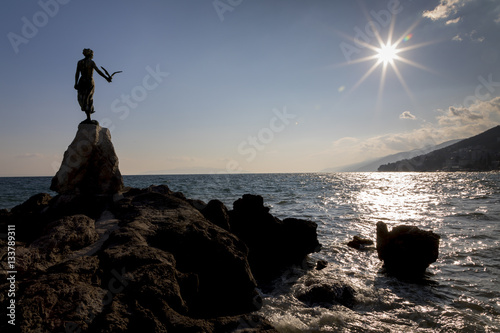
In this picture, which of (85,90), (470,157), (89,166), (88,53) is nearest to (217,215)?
(89,166)

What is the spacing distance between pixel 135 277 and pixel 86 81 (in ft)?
29.5

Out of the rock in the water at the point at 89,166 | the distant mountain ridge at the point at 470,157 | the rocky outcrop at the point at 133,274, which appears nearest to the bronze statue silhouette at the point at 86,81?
the rock in the water at the point at 89,166

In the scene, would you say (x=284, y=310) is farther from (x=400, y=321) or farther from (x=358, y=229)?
(x=358, y=229)

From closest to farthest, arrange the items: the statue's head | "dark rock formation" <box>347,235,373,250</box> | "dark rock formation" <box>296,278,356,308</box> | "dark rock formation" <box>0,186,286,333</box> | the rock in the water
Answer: "dark rock formation" <box>0,186,286,333</box> → "dark rock formation" <box>296,278,356,308</box> → the rock in the water → the statue's head → "dark rock formation" <box>347,235,373,250</box>

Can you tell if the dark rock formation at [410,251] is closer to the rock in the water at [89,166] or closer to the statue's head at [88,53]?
the rock in the water at [89,166]

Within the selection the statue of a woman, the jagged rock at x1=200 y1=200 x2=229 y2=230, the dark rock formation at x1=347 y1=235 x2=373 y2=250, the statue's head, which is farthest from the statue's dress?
the dark rock formation at x1=347 y1=235 x2=373 y2=250

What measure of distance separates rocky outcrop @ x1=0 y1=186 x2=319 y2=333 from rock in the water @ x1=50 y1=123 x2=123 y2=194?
43.7 inches

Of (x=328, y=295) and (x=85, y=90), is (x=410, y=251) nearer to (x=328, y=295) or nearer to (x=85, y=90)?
(x=328, y=295)

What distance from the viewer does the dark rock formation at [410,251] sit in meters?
8.88

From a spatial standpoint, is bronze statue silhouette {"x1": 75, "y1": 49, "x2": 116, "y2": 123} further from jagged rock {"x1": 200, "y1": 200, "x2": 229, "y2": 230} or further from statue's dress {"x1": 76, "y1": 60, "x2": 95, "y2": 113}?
jagged rock {"x1": 200, "y1": 200, "x2": 229, "y2": 230}

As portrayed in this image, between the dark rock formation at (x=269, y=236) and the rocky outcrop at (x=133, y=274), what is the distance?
10.7 feet

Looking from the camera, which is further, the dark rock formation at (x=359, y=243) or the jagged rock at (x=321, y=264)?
the dark rock formation at (x=359, y=243)

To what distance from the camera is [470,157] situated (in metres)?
126

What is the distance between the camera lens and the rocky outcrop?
3.12 metres
